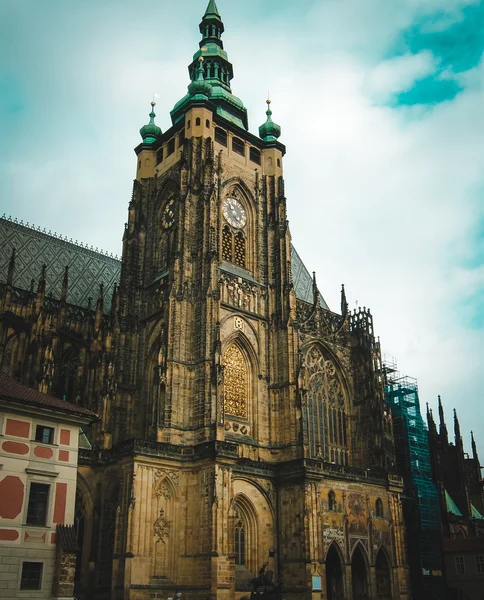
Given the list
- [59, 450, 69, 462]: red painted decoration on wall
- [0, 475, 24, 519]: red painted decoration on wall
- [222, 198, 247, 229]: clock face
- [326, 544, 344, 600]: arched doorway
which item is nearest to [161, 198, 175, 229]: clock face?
[222, 198, 247, 229]: clock face

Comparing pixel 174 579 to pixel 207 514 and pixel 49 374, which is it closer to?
pixel 207 514

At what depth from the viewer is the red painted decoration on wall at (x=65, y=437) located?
85.1 feet

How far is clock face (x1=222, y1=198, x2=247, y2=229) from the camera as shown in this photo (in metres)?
44.0

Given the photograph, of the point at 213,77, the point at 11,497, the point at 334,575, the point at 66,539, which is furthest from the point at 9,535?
the point at 213,77

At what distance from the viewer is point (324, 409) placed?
44.4 meters

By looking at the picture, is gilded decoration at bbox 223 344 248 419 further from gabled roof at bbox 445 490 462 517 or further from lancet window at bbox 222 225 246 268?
gabled roof at bbox 445 490 462 517

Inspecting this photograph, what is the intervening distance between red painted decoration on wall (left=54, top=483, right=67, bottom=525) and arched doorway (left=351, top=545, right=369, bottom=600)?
20.5 m

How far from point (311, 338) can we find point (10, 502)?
25.1m

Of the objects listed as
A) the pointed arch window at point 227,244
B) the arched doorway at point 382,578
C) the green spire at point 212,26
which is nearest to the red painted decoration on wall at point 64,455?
the pointed arch window at point 227,244

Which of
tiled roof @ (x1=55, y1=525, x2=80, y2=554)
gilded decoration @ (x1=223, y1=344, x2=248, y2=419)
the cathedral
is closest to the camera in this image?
tiled roof @ (x1=55, y1=525, x2=80, y2=554)

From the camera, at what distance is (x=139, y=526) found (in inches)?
1275

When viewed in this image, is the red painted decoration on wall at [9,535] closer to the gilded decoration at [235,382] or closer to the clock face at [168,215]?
the gilded decoration at [235,382]

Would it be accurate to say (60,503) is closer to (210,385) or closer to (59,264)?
(210,385)

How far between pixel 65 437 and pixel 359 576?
22.5 meters
